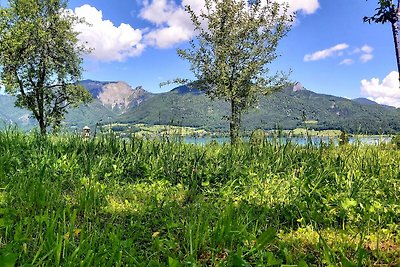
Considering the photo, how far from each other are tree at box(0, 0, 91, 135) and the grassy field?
30590 millimetres

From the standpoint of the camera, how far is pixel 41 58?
124 ft

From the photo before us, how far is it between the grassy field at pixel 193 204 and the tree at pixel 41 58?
30590mm

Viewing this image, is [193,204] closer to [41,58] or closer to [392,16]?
[392,16]

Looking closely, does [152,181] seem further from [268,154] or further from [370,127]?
[370,127]

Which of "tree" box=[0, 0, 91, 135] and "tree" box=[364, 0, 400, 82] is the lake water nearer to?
"tree" box=[364, 0, 400, 82]

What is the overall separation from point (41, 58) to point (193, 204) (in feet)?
125

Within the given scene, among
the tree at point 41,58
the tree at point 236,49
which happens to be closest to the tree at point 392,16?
the tree at point 236,49

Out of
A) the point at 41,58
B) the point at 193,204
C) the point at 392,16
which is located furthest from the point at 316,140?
the point at 41,58

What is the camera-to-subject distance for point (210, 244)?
126 inches

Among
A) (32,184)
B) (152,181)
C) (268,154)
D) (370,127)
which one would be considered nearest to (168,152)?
(152,181)

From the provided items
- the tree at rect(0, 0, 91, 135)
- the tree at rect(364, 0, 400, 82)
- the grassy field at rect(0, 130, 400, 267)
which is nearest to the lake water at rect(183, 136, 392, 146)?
the grassy field at rect(0, 130, 400, 267)

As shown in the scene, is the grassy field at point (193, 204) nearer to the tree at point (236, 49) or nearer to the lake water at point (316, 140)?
the lake water at point (316, 140)

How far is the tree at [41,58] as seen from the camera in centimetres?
3528

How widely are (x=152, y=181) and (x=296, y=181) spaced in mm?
2283
